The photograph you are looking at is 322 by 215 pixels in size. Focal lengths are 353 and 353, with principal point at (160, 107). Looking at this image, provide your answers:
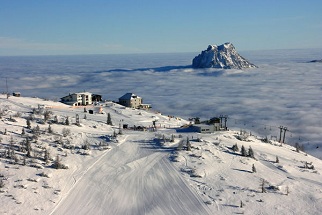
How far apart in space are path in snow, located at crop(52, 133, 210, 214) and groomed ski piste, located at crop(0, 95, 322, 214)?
Result: 0.25ft

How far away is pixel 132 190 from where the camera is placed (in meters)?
29.5

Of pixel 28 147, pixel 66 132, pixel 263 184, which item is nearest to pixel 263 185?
pixel 263 184

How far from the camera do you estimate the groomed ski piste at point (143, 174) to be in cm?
2711

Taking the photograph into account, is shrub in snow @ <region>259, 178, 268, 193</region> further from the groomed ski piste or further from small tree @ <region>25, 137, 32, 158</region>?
small tree @ <region>25, 137, 32, 158</region>

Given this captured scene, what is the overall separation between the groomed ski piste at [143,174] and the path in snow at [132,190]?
0.25 ft

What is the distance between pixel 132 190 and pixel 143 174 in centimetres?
322

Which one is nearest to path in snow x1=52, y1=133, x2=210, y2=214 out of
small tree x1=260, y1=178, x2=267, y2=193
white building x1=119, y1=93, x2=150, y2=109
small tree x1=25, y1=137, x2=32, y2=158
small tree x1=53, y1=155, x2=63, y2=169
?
small tree x1=53, y1=155, x2=63, y2=169

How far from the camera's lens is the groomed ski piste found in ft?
88.9

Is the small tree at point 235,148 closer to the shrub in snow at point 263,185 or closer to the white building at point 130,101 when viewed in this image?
the shrub in snow at point 263,185

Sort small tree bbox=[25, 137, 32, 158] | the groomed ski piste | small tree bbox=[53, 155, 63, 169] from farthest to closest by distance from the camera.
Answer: small tree bbox=[25, 137, 32, 158] → small tree bbox=[53, 155, 63, 169] → the groomed ski piste

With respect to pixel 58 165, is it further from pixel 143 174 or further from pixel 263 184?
pixel 263 184

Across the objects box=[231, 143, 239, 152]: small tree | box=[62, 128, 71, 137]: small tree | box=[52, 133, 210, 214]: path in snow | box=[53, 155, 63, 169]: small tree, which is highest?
box=[62, 128, 71, 137]: small tree

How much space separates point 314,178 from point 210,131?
17.2 metres

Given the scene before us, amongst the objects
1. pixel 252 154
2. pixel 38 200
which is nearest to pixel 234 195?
pixel 252 154
